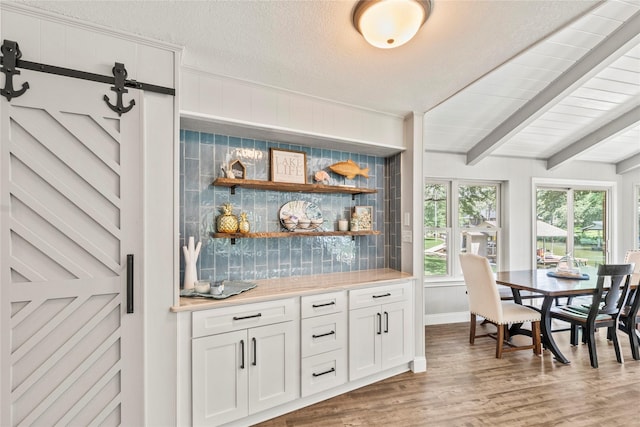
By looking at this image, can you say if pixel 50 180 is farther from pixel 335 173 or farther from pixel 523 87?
pixel 523 87

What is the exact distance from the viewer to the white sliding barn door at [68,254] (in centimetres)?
154

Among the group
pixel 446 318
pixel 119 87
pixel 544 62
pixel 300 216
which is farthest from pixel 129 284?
pixel 446 318

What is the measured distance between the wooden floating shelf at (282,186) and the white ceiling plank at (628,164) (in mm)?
4765

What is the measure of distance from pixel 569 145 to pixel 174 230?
508cm

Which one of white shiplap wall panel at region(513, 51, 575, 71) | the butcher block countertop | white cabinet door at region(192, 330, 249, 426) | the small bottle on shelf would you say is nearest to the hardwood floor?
white cabinet door at region(192, 330, 249, 426)

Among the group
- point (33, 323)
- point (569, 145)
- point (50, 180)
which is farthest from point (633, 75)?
point (33, 323)

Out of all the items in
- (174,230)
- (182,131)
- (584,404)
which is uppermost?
(182,131)

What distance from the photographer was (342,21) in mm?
1639

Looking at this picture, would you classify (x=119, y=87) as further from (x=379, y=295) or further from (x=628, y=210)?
(x=628, y=210)

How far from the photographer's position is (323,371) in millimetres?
2396

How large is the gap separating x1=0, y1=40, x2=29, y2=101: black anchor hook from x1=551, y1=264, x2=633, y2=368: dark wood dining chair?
14.4 ft

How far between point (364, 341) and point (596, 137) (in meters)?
3.96

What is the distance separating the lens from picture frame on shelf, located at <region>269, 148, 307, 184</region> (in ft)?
8.79

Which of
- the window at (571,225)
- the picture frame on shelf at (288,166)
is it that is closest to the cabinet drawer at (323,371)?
the picture frame on shelf at (288,166)
